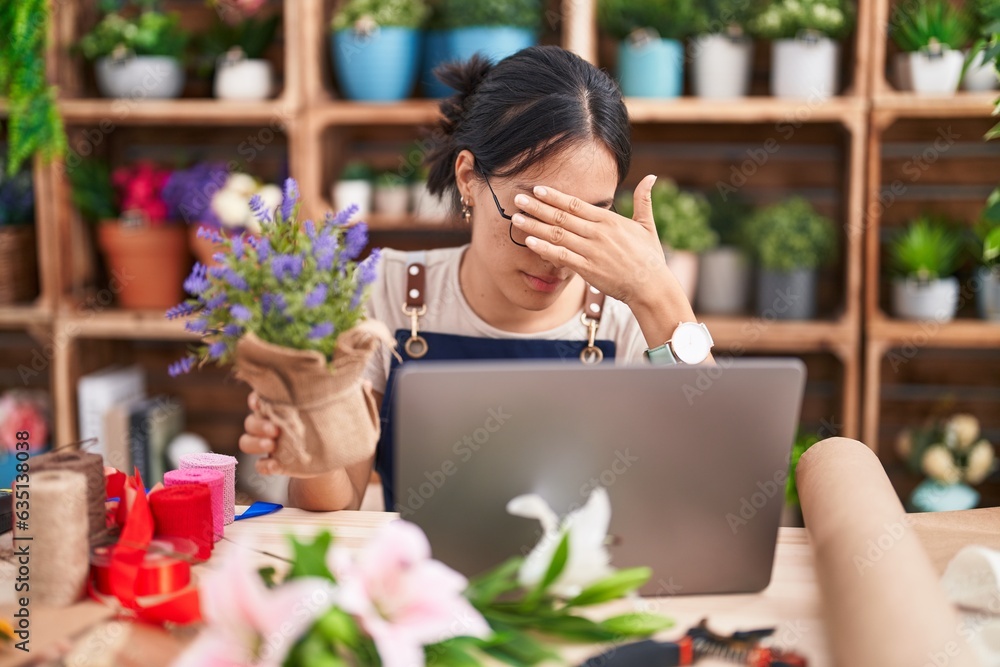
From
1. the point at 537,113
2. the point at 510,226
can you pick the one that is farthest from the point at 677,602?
the point at 537,113

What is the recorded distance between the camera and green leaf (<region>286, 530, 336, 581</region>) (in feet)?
2.31

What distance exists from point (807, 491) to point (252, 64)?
2.24 m

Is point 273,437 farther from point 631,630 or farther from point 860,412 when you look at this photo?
point 860,412

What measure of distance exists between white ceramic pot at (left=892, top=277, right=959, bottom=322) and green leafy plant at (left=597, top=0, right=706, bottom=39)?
3.08ft

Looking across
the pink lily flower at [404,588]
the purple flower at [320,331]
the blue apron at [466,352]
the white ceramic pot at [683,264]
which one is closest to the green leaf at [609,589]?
the pink lily flower at [404,588]

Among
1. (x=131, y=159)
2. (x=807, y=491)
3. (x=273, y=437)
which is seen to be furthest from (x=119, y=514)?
(x=131, y=159)

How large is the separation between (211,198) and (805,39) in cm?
174

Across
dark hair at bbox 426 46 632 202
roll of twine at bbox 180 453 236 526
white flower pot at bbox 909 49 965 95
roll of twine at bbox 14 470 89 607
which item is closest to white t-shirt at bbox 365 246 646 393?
dark hair at bbox 426 46 632 202

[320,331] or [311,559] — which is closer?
[311,559]

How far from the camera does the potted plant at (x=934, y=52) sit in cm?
243

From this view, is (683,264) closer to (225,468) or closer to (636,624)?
(225,468)

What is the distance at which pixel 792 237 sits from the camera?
99.3 inches

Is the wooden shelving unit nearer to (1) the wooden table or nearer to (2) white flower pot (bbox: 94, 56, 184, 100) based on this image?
(2) white flower pot (bbox: 94, 56, 184, 100)

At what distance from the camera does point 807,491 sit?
0.99 m
